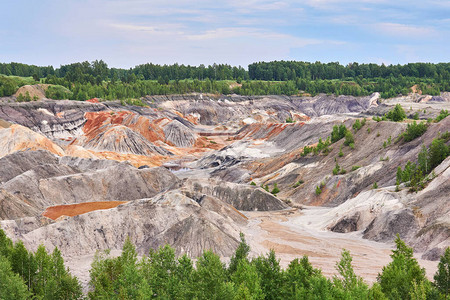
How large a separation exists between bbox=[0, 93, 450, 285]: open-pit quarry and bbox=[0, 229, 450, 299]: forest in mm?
6191

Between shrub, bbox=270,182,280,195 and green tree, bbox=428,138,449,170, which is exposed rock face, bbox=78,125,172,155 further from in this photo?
green tree, bbox=428,138,449,170

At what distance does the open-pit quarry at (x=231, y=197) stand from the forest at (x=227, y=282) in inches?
244

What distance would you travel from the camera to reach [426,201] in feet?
172

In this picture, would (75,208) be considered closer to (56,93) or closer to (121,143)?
(121,143)

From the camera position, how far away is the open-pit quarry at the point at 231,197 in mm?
47594

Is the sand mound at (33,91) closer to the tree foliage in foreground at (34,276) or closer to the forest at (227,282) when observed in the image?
the tree foliage in foreground at (34,276)

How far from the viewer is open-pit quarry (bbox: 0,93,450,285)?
4759 centimetres

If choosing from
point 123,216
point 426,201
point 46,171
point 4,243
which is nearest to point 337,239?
point 426,201

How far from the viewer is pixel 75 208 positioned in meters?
68.8

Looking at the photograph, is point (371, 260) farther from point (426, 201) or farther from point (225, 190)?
point (225, 190)

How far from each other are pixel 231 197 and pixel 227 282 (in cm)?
4046

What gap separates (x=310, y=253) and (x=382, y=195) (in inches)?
600

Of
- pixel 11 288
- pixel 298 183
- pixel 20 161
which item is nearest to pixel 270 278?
pixel 11 288

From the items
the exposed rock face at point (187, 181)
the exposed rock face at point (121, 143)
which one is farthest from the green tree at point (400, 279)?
the exposed rock face at point (121, 143)
